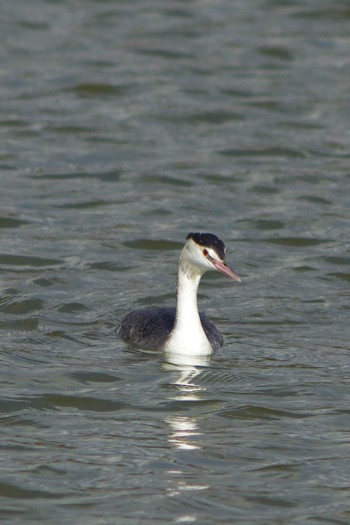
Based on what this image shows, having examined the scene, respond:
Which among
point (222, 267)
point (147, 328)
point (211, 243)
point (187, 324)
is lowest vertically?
point (147, 328)

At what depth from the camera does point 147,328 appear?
12.4m

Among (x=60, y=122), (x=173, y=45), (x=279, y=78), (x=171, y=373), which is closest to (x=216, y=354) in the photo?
(x=171, y=373)

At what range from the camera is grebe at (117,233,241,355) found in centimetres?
1200

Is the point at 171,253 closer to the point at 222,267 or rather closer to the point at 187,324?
the point at 187,324

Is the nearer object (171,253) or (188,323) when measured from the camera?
(188,323)

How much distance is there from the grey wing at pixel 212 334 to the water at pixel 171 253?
107mm

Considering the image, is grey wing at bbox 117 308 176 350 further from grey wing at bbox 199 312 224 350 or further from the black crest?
the black crest

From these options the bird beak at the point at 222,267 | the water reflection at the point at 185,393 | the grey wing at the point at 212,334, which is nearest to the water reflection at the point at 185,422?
the water reflection at the point at 185,393

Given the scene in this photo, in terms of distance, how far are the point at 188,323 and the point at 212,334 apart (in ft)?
1.12

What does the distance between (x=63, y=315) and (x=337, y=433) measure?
3.85 metres

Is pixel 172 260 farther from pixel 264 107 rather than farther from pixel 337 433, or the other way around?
pixel 264 107

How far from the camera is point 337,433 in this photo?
33.8 feet

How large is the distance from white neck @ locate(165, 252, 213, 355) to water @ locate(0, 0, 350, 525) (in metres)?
0.20

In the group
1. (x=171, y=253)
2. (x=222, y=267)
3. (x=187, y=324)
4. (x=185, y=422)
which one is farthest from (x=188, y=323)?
(x=171, y=253)
